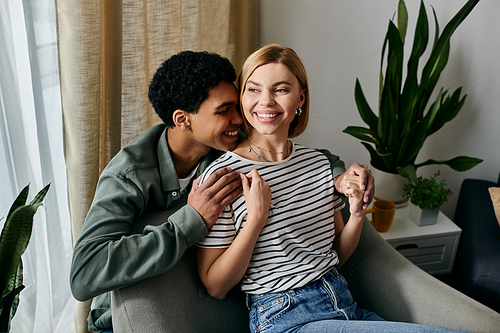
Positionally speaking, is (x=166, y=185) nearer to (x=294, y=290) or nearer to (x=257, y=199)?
(x=257, y=199)

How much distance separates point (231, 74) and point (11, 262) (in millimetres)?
725

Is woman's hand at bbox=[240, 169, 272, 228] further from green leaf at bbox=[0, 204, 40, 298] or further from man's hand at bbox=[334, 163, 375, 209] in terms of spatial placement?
green leaf at bbox=[0, 204, 40, 298]

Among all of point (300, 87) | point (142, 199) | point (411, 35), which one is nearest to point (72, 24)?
point (142, 199)

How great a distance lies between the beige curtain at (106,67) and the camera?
3.93ft

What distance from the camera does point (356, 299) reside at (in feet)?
4.34

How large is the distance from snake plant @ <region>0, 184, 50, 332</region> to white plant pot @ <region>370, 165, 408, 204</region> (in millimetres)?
1506

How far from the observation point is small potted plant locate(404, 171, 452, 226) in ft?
5.86

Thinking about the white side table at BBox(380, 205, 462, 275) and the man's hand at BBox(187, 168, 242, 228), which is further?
the white side table at BBox(380, 205, 462, 275)

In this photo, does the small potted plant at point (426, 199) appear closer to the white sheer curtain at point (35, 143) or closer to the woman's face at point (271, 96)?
the woman's face at point (271, 96)

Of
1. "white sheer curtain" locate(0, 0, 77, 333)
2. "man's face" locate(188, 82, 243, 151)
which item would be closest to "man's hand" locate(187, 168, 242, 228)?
"man's face" locate(188, 82, 243, 151)

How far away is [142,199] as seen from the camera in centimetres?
108

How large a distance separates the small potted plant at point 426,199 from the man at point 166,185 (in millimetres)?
754

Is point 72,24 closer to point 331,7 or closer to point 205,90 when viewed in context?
point 205,90

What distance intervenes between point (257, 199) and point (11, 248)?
21.6 inches
